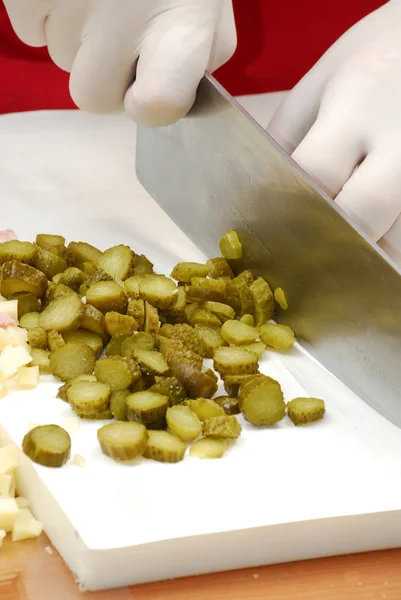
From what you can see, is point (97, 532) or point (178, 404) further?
point (178, 404)

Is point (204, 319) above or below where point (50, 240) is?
above


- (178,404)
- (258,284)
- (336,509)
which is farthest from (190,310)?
(336,509)

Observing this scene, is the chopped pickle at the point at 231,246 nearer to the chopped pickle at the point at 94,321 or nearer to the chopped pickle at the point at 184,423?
the chopped pickle at the point at 94,321

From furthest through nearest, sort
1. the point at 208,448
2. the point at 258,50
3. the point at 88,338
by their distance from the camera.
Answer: the point at 258,50 → the point at 88,338 → the point at 208,448

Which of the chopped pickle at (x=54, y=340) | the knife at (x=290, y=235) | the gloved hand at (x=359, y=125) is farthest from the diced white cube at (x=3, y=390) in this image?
the gloved hand at (x=359, y=125)

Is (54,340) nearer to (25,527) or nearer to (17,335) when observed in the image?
(17,335)

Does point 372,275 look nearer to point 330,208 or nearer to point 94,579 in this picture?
point 330,208

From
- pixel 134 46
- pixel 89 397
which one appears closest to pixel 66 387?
pixel 89 397
